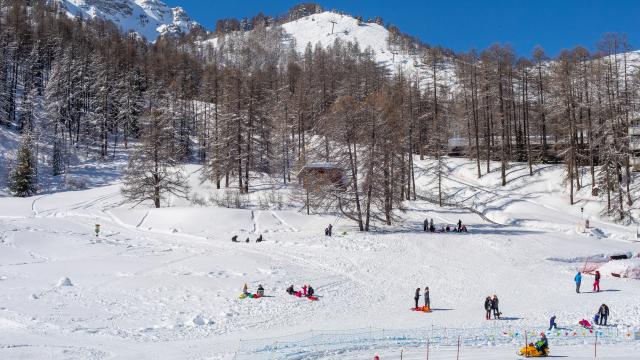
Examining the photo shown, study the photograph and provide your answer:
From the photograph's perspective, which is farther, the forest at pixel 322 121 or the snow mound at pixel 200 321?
the forest at pixel 322 121

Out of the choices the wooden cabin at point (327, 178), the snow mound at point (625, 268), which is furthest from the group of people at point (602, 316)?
the wooden cabin at point (327, 178)

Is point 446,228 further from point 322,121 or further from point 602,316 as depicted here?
point 602,316

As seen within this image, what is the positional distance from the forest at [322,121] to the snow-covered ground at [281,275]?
3.53 metres

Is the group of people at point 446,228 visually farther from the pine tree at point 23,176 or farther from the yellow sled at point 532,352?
the pine tree at point 23,176

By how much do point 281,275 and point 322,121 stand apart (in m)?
20.0

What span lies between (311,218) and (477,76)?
94.7 ft

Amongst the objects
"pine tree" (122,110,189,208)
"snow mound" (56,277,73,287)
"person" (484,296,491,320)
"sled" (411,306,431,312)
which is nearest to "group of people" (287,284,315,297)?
"sled" (411,306,431,312)

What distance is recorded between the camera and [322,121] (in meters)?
44.0

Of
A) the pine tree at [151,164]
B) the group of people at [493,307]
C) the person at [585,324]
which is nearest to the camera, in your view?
the person at [585,324]

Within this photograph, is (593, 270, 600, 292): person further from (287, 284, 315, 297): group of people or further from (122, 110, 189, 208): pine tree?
(122, 110, 189, 208): pine tree

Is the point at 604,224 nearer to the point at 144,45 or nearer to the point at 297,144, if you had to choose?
the point at 297,144

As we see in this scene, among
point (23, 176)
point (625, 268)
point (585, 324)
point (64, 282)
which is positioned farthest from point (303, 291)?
point (23, 176)

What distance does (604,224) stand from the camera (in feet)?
128

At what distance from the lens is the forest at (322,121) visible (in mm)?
38906
